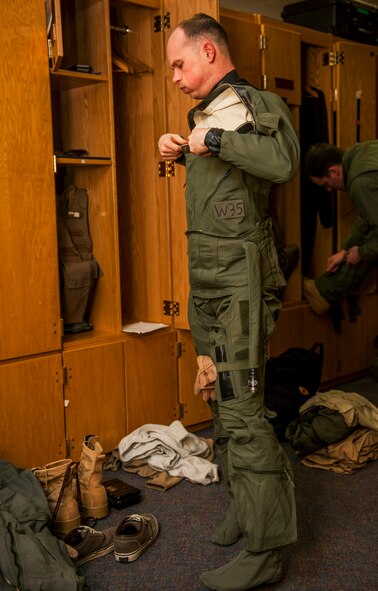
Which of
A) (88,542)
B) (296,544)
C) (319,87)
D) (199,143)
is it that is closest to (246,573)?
(296,544)

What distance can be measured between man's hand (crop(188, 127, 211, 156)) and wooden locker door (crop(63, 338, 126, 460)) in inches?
54.3

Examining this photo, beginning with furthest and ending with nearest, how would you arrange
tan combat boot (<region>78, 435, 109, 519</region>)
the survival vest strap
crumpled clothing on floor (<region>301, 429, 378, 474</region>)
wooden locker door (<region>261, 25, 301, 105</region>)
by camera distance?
wooden locker door (<region>261, 25, 301, 105</region>), the survival vest strap, crumpled clothing on floor (<region>301, 429, 378, 474</region>), tan combat boot (<region>78, 435, 109, 519</region>)

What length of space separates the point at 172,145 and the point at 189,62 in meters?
0.28

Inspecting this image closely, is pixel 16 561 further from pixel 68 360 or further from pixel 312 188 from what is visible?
pixel 312 188

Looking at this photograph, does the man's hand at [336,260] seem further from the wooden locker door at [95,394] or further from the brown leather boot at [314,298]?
the wooden locker door at [95,394]

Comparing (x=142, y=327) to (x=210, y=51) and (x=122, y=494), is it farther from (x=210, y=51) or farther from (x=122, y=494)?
(x=210, y=51)

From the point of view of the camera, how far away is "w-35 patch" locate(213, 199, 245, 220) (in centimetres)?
223

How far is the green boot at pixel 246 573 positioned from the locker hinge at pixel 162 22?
2.57 metres

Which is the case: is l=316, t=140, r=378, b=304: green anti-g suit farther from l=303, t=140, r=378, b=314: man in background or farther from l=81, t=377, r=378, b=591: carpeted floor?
l=81, t=377, r=378, b=591: carpeted floor

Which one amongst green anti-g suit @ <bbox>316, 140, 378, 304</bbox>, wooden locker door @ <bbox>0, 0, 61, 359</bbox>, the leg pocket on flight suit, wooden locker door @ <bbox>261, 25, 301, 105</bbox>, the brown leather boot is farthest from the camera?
the brown leather boot

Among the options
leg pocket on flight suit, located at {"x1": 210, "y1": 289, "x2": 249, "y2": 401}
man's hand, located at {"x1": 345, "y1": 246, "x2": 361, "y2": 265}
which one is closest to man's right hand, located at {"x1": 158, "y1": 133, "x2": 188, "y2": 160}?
leg pocket on flight suit, located at {"x1": 210, "y1": 289, "x2": 249, "y2": 401}

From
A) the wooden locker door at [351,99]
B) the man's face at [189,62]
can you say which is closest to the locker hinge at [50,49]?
the man's face at [189,62]

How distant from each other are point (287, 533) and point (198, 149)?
1.26 metres

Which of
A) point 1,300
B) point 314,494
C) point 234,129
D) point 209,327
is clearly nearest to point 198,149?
point 234,129
